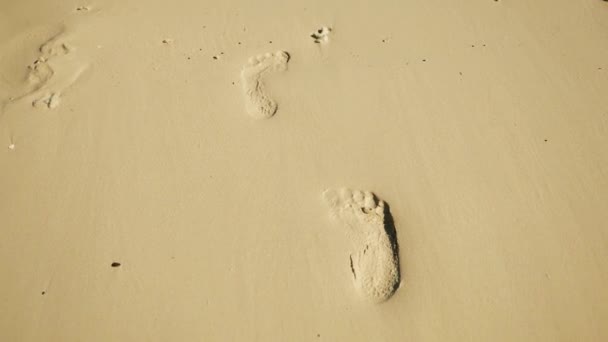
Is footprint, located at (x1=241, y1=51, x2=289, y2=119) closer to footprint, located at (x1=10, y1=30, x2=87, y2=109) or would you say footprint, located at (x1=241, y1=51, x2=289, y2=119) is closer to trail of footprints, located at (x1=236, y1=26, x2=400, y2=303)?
trail of footprints, located at (x1=236, y1=26, x2=400, y2=303)

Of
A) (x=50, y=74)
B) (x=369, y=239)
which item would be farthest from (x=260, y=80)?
(x=50, y=74)

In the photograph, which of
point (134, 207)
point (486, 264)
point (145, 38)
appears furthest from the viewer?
point (145, 38)

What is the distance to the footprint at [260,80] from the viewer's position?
199 cm

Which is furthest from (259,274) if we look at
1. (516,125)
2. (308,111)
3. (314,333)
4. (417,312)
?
(516,125)

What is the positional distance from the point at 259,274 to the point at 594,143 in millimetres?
1729

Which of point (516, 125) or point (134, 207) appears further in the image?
point (516, 125)

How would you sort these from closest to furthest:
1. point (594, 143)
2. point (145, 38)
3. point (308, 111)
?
1. point (594, 143)
2. point (308, 111)
3. point (145, 38)

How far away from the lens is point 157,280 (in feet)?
5.15

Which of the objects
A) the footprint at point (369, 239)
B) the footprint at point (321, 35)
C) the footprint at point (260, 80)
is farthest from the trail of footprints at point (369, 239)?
the footprint at point (321, 35)

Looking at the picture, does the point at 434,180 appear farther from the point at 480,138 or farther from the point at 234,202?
the point at 234,202

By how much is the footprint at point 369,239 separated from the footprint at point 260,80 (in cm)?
58

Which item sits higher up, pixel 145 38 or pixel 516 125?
pixel 145 38

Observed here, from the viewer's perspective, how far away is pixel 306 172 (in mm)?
1810

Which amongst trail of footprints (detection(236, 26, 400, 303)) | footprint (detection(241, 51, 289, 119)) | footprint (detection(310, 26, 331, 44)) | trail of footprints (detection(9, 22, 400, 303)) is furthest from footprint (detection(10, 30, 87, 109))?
trail of footprints (detection(236, 26, 400, 303))
